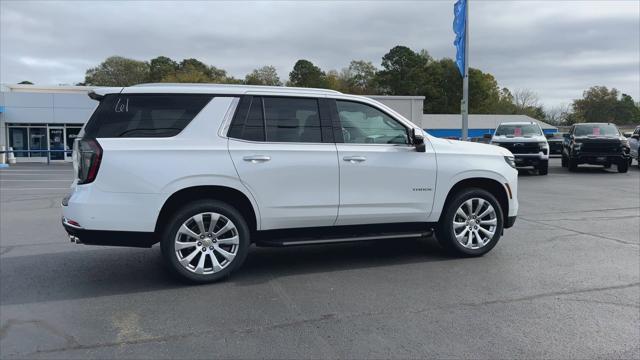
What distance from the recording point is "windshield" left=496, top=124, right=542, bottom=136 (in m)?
18.9

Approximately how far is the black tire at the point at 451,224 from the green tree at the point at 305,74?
78988 mm

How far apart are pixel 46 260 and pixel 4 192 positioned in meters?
10.0

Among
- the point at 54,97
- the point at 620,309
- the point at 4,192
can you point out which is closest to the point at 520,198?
the point at 620,309

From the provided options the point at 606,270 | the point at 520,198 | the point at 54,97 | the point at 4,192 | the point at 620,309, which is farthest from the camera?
the point at 54,97

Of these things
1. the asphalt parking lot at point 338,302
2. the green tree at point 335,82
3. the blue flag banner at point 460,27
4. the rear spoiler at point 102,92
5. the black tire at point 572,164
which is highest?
the green tree at point 335,82

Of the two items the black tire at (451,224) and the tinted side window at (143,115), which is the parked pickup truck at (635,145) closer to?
the black tire at (451,224)

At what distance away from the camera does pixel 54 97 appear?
108 feet

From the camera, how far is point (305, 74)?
289ft

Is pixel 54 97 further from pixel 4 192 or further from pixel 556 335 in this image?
pixel 556 335

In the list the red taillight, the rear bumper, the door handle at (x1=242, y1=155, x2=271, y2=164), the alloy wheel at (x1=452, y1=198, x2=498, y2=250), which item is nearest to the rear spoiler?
the red taillight

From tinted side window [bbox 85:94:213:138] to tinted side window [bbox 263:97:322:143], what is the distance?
0.69 metres

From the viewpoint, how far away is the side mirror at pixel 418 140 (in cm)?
584

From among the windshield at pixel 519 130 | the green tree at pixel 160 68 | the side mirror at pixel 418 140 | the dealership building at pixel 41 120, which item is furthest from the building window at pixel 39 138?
the green tree at pixel 160 68

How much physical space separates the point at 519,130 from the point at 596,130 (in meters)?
3.19
